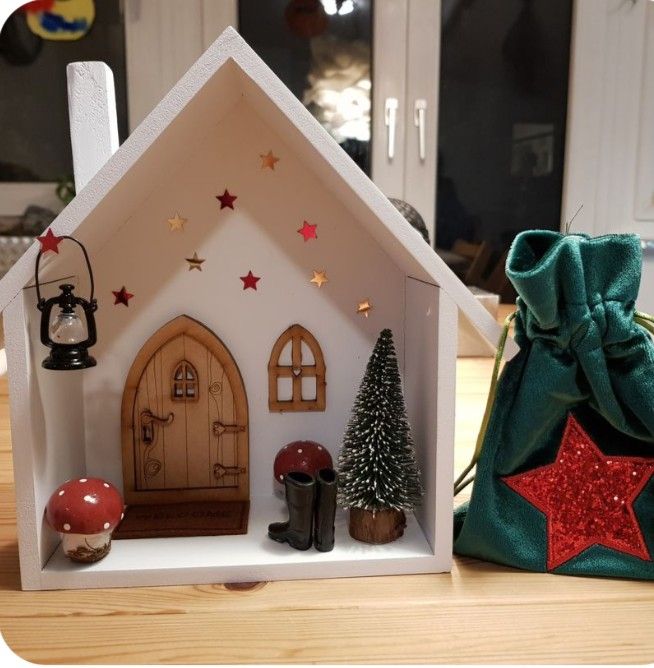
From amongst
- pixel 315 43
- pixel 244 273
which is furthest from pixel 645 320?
pixel 315 43

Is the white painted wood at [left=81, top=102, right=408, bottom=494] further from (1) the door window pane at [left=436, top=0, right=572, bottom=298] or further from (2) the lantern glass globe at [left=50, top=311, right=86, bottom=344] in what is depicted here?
(1) the door window pane at [left=436, top=0, right=572, bottom=298]

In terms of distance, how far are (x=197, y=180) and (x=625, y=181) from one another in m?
1.60

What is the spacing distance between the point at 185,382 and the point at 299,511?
25 centimetres

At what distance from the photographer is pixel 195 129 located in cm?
84

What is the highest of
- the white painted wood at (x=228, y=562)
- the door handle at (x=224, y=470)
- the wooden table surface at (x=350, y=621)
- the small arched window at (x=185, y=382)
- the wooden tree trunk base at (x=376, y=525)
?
the small arched window at (x=185, y=382)

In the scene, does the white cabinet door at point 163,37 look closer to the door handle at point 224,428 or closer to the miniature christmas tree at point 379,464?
the door handle at point 224,428

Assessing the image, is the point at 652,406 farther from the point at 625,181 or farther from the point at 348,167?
the point at 625,181

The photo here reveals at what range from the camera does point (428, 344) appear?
0.83 m

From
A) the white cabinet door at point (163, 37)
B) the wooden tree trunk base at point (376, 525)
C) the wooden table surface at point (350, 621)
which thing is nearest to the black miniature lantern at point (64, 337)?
the wooden table surface at point (350, 621)

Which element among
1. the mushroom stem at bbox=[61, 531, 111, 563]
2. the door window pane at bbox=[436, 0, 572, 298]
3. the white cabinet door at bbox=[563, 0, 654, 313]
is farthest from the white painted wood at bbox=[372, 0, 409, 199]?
the mushroom stem at bbox=[61, 531, 111, 563]

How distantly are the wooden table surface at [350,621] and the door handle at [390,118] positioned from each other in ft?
4.64

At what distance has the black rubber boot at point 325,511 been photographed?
2.55 ft

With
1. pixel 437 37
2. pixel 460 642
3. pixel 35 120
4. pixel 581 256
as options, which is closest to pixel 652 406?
pixel 581 256

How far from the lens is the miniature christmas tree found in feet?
2.67
